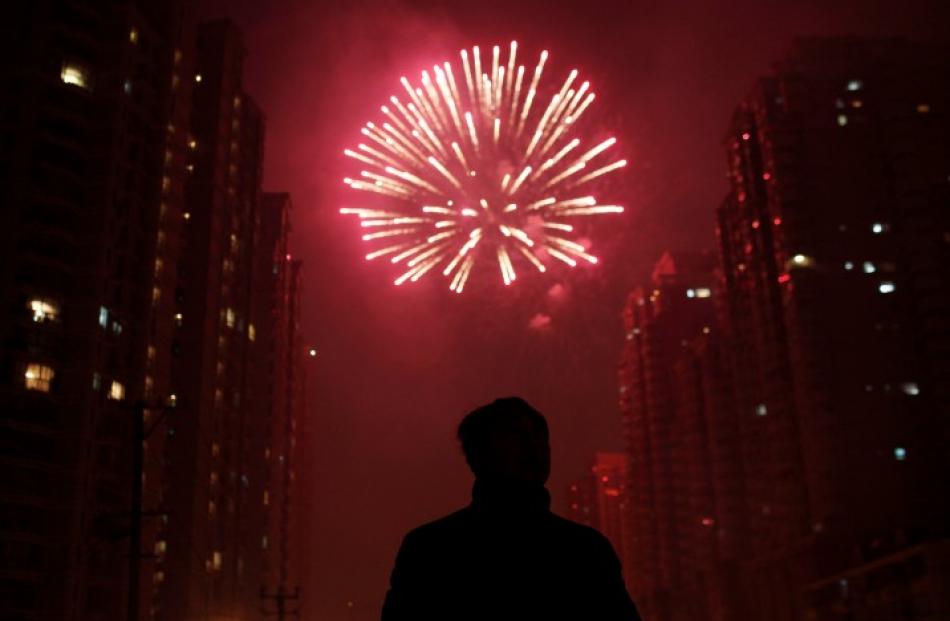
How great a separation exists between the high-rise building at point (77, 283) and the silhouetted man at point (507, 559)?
205 feet

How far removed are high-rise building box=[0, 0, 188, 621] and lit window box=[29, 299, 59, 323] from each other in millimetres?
95

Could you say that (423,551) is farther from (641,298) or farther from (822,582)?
(641,298)

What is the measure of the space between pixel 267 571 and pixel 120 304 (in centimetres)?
5487

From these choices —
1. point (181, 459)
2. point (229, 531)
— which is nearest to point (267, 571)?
point (229, 531)

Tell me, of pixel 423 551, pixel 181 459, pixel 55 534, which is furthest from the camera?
pixel 181 459

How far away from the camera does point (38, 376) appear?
221 ft

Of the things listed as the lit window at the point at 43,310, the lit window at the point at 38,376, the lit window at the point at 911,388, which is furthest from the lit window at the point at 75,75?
the lit window at the point at 911,388

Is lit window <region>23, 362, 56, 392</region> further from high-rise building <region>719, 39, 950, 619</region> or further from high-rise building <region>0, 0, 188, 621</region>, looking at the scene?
high-rise building <region>719, 39, 950, 619</region>

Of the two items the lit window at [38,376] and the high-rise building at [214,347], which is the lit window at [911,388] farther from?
the lit window at [38,376]

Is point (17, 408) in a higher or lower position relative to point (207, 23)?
lower

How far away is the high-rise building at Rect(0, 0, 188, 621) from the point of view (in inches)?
2579

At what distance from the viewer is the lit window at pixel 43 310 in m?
68.0

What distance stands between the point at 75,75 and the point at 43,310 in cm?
1860

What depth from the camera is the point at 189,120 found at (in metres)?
96.4
